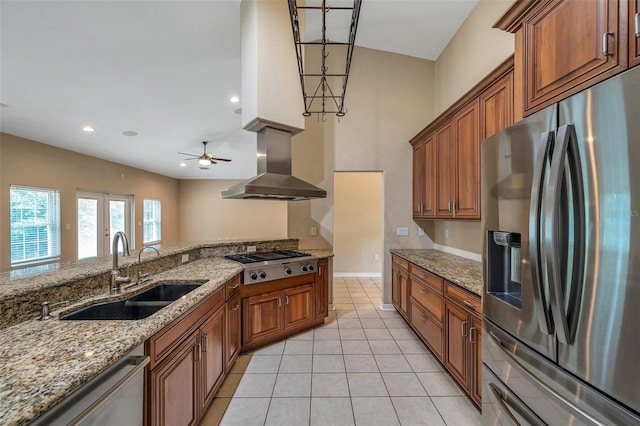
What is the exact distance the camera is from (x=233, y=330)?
2420 mm

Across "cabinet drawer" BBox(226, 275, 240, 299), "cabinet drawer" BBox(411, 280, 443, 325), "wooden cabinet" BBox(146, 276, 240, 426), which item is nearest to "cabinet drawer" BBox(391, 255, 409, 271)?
"cabinet drawer" BBox(411, 280, 443, 325)

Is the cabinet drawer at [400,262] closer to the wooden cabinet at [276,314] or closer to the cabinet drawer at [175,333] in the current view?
the wooden cabinet at [276,314]

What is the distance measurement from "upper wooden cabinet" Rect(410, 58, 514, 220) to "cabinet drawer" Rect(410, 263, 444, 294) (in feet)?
2.08

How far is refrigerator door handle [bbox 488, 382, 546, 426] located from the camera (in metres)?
1.14

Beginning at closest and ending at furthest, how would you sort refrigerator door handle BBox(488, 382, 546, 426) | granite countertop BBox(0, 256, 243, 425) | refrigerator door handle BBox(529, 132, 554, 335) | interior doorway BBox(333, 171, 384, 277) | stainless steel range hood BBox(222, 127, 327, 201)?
granite countertop BBox(0, 256, 243, 425) < refrigerator door handle BBox(529, 132, 554, 335) < refrigerator door handle BBox(488, 382, 546, 426) < stainless steel range hood BBox(222, 127, 327, 201) < interior doorway BBox(333, 171, 384, 277)

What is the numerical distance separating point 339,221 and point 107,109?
4286 mm

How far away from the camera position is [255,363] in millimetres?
2527

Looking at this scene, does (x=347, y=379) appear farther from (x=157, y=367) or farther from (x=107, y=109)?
(x=107, y=109)

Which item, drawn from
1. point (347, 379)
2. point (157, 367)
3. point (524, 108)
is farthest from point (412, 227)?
point (157, 367)

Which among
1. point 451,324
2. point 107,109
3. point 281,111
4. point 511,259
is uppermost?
point 107,109

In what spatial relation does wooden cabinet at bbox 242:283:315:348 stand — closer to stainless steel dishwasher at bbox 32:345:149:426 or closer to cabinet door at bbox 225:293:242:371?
cabinet door at bbox 225:293:242:371

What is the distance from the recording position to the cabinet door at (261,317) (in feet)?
8.72

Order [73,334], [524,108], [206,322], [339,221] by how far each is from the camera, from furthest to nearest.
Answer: [339,221] → [206,322] → [524,108] → [73,334]

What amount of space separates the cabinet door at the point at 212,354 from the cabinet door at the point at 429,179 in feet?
8.41
